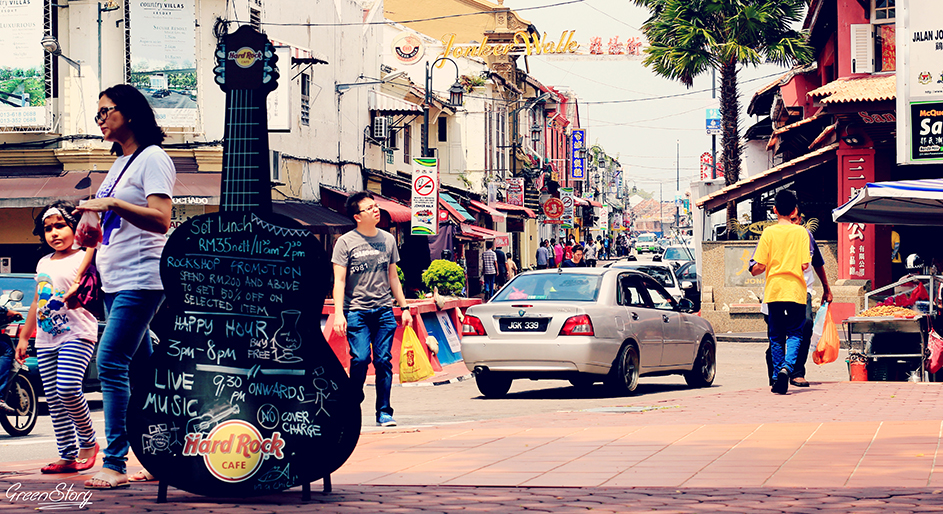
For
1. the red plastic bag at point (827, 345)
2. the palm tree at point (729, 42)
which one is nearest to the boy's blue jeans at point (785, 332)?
the red plastic bag at point (827, 345)

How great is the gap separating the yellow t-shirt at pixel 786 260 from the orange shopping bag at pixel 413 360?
4011 mm

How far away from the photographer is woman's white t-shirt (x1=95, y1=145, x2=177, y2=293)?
218 inches

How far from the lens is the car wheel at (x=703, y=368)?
14.1 meters

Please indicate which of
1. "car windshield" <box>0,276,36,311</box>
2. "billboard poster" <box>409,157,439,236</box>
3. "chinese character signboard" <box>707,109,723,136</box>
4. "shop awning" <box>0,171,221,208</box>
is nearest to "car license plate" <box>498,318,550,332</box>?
"car windshield" <box>0,276,36,311</box>

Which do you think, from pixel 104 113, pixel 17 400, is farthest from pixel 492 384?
pixel 104 113

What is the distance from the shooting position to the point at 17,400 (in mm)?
10414

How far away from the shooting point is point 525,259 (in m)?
61.4

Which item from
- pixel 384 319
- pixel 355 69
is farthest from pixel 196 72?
pixel 384 319

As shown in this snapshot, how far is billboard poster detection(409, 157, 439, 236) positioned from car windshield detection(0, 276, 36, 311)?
928 cm

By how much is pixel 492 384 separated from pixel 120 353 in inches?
308

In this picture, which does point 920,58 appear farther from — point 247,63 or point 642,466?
point 247,63

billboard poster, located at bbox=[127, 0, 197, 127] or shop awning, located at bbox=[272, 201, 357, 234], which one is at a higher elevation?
billboard poster, located at bbox=[127, 0, 197, 127]

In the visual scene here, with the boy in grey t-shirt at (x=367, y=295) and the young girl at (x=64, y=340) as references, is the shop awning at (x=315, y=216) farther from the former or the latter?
the young girl at (x=64, y=340)

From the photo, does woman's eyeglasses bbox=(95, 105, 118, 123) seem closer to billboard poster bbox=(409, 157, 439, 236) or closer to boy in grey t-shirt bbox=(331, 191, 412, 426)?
boy in grey t-shirt bbox=(331, 191, 412, 426)
